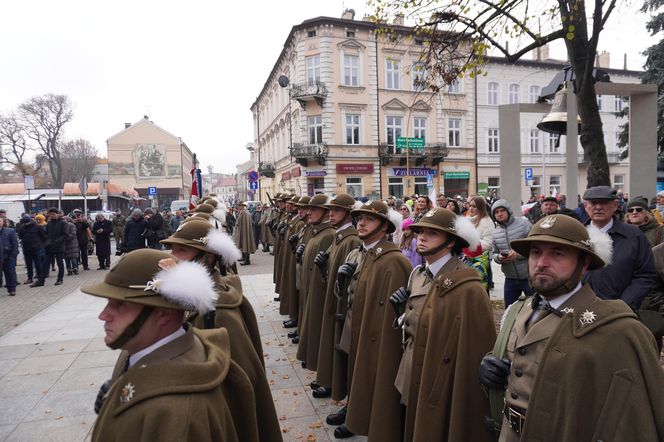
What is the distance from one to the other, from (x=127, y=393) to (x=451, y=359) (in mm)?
2023

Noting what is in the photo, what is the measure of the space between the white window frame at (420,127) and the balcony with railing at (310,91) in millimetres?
7483

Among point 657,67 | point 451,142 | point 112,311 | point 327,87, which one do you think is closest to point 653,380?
point 112,311

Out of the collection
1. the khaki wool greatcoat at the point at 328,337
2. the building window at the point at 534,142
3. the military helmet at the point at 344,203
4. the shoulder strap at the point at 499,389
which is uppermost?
the building window at the point at 534,142

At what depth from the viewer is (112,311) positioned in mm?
1770

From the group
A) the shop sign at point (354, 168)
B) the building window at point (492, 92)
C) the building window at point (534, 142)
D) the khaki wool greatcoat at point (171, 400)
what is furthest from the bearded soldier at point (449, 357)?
the building window at point (534, 142)

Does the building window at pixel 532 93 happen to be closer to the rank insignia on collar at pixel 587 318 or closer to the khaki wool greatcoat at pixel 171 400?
the rank insignia on collar at pixel 587 318

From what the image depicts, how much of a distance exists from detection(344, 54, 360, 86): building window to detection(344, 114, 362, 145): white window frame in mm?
2360

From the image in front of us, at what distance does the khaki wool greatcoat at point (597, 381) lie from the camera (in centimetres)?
176

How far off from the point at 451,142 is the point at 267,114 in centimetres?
2188

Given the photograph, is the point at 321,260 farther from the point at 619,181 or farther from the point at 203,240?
the point at 619,181

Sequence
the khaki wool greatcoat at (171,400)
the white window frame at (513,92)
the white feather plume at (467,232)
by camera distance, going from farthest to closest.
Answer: the white window frame at (513,92)
the white feather plume at (467,232)
the khaki wool greatcoat at (171,400)

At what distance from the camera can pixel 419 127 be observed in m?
33.8

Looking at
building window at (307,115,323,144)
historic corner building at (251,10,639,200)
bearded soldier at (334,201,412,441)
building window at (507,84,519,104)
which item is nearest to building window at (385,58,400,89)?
historic corner building at (251,10,639,200)

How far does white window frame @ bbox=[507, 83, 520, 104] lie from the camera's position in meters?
36.0
